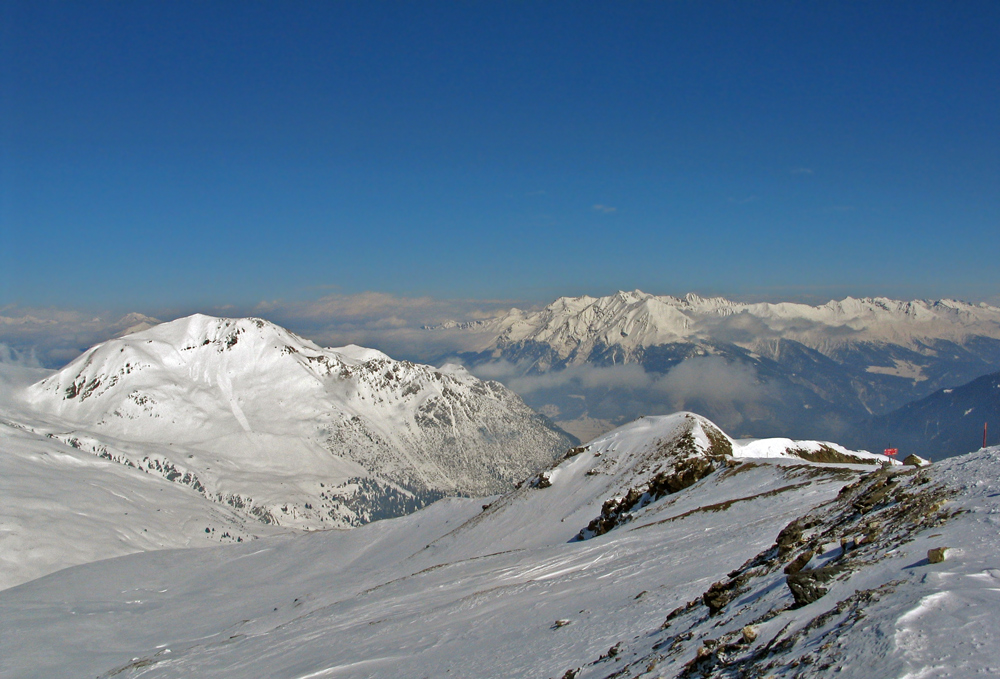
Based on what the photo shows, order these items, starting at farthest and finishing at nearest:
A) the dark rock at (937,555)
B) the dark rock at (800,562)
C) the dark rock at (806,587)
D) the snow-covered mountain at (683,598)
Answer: the dark rock at (800,562) < the dark rock at (937,555) < the dark rock at (806,587) < the snow-covered mountain at (683,598)

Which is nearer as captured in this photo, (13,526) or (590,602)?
(590,602)

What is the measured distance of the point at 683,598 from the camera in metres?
19.4

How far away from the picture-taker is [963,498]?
56.2ft

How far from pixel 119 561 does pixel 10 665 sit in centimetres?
7929

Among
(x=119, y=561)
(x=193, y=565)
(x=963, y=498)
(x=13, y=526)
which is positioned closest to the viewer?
(x=963, y=498)

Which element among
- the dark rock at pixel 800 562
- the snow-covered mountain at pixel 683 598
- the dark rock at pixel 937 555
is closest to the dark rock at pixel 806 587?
the snow-covered mountain at pixel 683 598

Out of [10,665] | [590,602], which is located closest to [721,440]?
[590,602]

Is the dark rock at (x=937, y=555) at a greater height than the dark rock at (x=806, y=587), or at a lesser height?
greater

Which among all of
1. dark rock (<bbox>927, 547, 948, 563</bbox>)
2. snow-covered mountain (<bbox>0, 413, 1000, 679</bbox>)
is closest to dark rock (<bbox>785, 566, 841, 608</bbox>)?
snow-covered mountain (<bbox>0, 413, 1000, 679</bbox>)

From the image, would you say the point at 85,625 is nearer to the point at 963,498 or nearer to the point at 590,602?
the point at 590,602

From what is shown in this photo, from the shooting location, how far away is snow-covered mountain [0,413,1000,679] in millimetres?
10781

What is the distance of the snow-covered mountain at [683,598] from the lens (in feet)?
35.4

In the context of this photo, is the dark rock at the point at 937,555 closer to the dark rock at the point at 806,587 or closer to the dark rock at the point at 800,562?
the dark rock at the point at 806,587

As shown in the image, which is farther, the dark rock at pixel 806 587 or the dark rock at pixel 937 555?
the dark rock at pixel 937 555
